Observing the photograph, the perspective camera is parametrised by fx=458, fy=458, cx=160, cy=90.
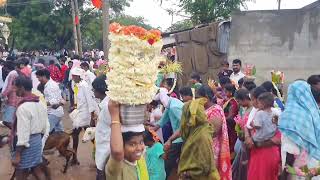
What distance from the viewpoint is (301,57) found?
11.6 m

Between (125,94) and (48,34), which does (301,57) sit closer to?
(125,94)

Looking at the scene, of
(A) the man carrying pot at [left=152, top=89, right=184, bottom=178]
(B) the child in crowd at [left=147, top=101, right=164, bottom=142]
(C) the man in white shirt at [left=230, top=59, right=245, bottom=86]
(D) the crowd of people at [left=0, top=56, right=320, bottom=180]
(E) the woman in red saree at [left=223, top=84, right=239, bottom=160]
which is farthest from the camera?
(C) the man in white shirt at [left=230, top=59, right=245, bottom=86]

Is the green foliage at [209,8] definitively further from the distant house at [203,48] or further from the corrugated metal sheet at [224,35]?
the corrugated metal sheet at [224,35]

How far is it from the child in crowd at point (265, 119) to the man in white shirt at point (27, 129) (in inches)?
107

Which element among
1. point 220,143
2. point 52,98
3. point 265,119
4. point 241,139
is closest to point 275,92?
point 241,139

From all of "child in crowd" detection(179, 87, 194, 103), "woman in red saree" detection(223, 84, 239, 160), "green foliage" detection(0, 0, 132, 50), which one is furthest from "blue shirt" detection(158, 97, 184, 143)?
"green foliage" detection(0, 0, 132, 50)

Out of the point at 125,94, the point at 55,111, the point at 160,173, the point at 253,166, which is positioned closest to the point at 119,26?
the point at 125,94

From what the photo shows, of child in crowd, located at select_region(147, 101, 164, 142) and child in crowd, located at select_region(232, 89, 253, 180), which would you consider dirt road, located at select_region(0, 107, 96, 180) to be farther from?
child in crowd, located at select_region(232, 89, 253, 180)

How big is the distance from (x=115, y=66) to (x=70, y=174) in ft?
17.7

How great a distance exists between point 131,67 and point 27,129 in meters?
3.27

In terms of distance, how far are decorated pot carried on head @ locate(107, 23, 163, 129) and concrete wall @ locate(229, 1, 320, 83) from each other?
30.7ft

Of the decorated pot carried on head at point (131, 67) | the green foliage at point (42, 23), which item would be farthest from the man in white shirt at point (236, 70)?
the green foliage at point (42, 23)

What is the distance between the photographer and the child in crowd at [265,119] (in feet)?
17.1

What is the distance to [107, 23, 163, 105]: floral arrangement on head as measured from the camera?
2764 mm
